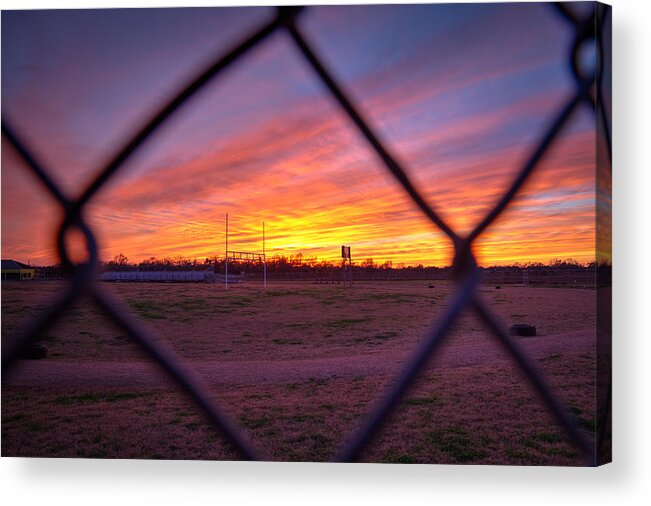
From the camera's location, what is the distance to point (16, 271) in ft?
7.61

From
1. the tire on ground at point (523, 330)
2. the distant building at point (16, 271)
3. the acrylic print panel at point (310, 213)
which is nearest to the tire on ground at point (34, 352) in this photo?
the acrylic print panel at point (310, 213)

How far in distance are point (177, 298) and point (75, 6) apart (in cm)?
122

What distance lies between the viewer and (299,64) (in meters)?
2.28

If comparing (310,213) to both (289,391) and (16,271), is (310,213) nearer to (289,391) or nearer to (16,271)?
(289,391)

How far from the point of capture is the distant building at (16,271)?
7.48ft

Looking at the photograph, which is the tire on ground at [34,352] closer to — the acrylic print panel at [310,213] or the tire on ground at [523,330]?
the acrylic print panel at [310,213]

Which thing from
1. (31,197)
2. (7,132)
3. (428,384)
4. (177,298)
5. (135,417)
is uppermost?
(7,132)

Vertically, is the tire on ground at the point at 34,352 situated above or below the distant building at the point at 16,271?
below

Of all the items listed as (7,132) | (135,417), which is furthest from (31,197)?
(135,417)

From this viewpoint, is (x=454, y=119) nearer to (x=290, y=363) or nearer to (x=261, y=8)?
(x=261, y=8)

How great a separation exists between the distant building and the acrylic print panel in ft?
0.03

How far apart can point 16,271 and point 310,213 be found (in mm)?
1158

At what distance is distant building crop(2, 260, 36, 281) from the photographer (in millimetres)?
2279

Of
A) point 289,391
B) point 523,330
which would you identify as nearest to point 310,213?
point 289,391
